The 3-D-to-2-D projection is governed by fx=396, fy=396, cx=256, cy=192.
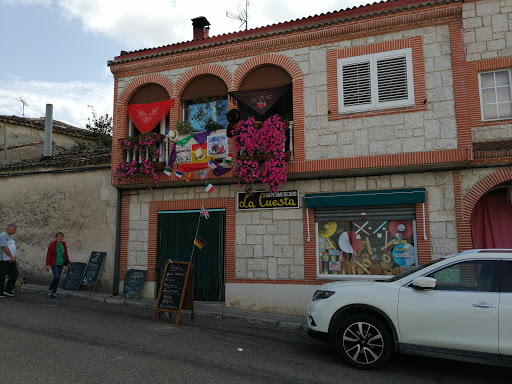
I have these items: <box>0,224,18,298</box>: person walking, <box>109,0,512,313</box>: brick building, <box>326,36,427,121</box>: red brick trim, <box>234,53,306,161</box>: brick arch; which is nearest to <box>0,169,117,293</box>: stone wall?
<box>109,0,512,313</box>: brick building

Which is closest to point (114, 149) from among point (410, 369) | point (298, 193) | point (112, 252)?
point (112, 252)

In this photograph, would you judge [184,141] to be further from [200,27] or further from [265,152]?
[200,27]

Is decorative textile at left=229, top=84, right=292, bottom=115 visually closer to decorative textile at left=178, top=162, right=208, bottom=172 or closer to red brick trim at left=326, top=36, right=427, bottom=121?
red brick trim at left=326, top=36, right=427, bottom=121

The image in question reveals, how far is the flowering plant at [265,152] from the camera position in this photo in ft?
31.9

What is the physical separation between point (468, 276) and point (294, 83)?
6717 mm

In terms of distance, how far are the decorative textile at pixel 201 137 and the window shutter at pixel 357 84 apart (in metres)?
3.78

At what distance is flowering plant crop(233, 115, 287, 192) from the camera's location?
9711 mm

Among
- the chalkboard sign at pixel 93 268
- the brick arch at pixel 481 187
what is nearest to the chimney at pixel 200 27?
the chalkboard sign at pixel 93 268

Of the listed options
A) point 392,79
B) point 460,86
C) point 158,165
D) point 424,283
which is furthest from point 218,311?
point 460,86

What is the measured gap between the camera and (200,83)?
11555mm

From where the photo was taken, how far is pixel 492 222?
9.68 meters

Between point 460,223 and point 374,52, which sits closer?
point 460,223

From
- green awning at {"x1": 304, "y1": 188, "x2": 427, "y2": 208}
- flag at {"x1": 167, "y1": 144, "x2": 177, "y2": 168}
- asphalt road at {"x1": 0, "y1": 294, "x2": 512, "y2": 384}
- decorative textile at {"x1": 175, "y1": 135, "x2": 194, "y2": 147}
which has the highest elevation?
decorative textile at {"x1": 175, "y1": 135, "x2": 194, "y2": 147}

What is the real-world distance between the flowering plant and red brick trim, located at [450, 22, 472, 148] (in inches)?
159
